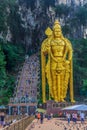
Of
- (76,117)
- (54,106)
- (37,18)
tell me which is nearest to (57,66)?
(54,106)

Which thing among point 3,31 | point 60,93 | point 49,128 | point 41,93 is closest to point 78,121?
point 49,128

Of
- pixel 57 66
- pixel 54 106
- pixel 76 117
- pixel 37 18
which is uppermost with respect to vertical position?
pixel 37 18

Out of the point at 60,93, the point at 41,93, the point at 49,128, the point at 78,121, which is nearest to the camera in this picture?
the point at 49,128

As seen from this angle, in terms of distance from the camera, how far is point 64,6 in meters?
43.7

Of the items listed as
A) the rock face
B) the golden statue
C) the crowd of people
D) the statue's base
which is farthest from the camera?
the rock face

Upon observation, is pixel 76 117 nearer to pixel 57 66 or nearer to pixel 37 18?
pixel 57 66

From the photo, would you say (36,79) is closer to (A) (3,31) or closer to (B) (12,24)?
(A) (3,31)

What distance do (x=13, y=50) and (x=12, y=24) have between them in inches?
152

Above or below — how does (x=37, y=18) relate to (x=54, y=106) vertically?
above

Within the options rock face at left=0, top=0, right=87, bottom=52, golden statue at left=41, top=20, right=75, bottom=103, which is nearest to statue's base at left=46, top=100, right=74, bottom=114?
golden statue at left=41, top=20, right=75, bottom=103

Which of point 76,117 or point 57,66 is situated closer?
point 76,117

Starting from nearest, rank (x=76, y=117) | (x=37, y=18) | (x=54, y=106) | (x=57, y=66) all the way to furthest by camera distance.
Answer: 1. (x=76, y=117)
2. (x=54, y=106)
3. (x=57, y=66)
4. (x=37, y=18)

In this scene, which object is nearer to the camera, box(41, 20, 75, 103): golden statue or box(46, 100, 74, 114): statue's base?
box(46, 100, 74, 114): statue's base

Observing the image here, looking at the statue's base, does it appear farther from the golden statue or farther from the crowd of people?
the crowd of people
